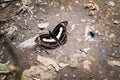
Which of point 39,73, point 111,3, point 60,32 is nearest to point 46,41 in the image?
point 60,32

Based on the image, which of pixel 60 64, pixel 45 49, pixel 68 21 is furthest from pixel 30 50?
pixel 68 21

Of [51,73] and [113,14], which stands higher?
[113,14]

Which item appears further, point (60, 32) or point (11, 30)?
point (11, 30)

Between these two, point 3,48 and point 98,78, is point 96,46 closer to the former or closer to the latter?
point 98,78

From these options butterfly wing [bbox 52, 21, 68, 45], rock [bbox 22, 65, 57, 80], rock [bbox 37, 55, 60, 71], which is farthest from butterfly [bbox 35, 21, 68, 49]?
rock [bbox 22, 65, 57, 80]

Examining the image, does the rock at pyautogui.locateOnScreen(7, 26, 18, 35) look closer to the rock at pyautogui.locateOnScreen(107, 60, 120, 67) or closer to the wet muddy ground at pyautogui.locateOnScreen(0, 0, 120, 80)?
the wet muddy ground at pyautogui.locateOnScreen(0, 0, 120, 80)

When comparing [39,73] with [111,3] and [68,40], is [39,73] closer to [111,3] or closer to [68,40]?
[68,40]
